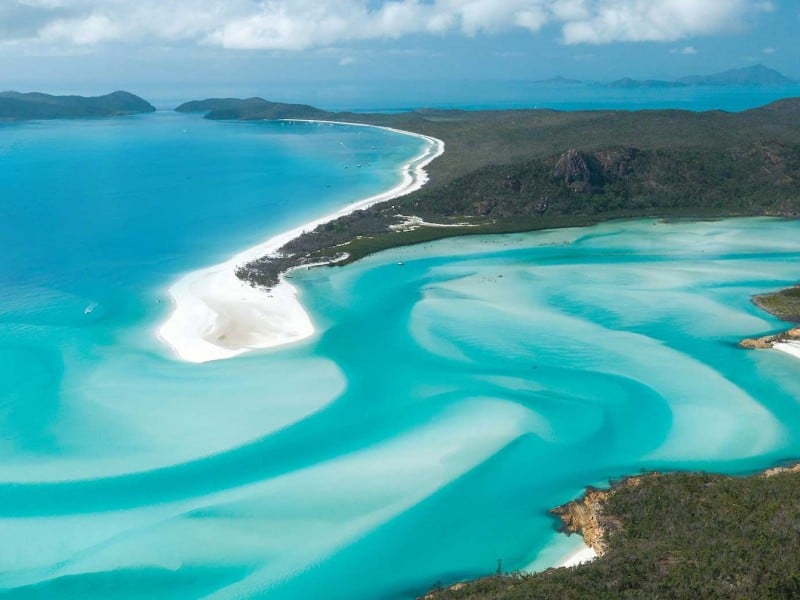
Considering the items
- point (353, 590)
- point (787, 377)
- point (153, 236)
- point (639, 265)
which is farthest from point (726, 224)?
point (353, 590)

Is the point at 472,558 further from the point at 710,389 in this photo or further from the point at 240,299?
the point at 240,299

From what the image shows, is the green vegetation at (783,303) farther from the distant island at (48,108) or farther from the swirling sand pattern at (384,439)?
the distant island at (48,108)

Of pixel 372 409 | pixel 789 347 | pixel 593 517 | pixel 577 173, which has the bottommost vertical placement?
pixel 593 517

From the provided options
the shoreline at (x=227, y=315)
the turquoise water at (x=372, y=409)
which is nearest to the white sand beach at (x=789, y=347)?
the turquoise water at (x=372, y=409)

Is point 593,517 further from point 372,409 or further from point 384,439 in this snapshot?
point 372,409

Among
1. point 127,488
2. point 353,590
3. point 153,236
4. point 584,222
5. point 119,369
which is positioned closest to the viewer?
point 353,590

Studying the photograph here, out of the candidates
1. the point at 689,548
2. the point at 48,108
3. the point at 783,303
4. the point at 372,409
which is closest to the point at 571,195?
the point at 783,303

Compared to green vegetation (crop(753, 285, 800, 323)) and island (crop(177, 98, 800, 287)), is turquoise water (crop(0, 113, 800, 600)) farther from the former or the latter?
island (crop(177, 98, 800, 287))
